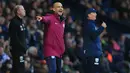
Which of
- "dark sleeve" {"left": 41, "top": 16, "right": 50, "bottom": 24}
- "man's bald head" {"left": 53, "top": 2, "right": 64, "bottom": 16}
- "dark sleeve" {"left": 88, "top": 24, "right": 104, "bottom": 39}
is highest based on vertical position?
"man's bald head" {"left": 53, "top": 2, "right": 64, "bottom": 16}

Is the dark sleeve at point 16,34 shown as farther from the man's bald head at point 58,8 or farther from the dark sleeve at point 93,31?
the dark sleeve at point 93,31

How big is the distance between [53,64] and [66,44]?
5.45 m

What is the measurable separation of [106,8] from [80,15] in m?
1.74

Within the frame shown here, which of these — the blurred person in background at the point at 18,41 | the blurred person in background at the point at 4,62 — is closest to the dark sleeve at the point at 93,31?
the blurred person in background at the point at 18,41

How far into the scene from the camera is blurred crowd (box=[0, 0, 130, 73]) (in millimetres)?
14562

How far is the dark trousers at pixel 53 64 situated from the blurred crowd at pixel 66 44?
95.6 inches

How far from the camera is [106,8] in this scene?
2253 cm

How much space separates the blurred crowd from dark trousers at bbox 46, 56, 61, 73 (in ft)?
7.97

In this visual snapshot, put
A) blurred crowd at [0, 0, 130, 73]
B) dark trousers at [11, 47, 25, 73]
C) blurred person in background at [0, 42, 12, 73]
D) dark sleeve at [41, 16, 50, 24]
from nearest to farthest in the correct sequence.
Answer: dark sleeve at [41, 16, 50, 24] < dark trousers at [11, 47, 25, 73] < blurred person in background at [0, 42, 12, 73] < blurred crowd at [0, 0, 130, 73]

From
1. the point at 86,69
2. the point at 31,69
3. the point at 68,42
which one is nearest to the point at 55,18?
the point at 86,69

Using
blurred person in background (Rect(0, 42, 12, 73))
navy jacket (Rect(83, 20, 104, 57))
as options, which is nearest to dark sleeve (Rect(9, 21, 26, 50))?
navy jacket (Rect(83, 20, 104, 57))

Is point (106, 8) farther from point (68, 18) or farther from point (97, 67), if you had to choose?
point (97, 67)

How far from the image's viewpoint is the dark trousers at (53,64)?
11375 mm

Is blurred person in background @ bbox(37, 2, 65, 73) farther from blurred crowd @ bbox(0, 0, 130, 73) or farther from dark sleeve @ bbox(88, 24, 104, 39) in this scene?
blurred crowd @ bbox(0, 0, 130, 73)
